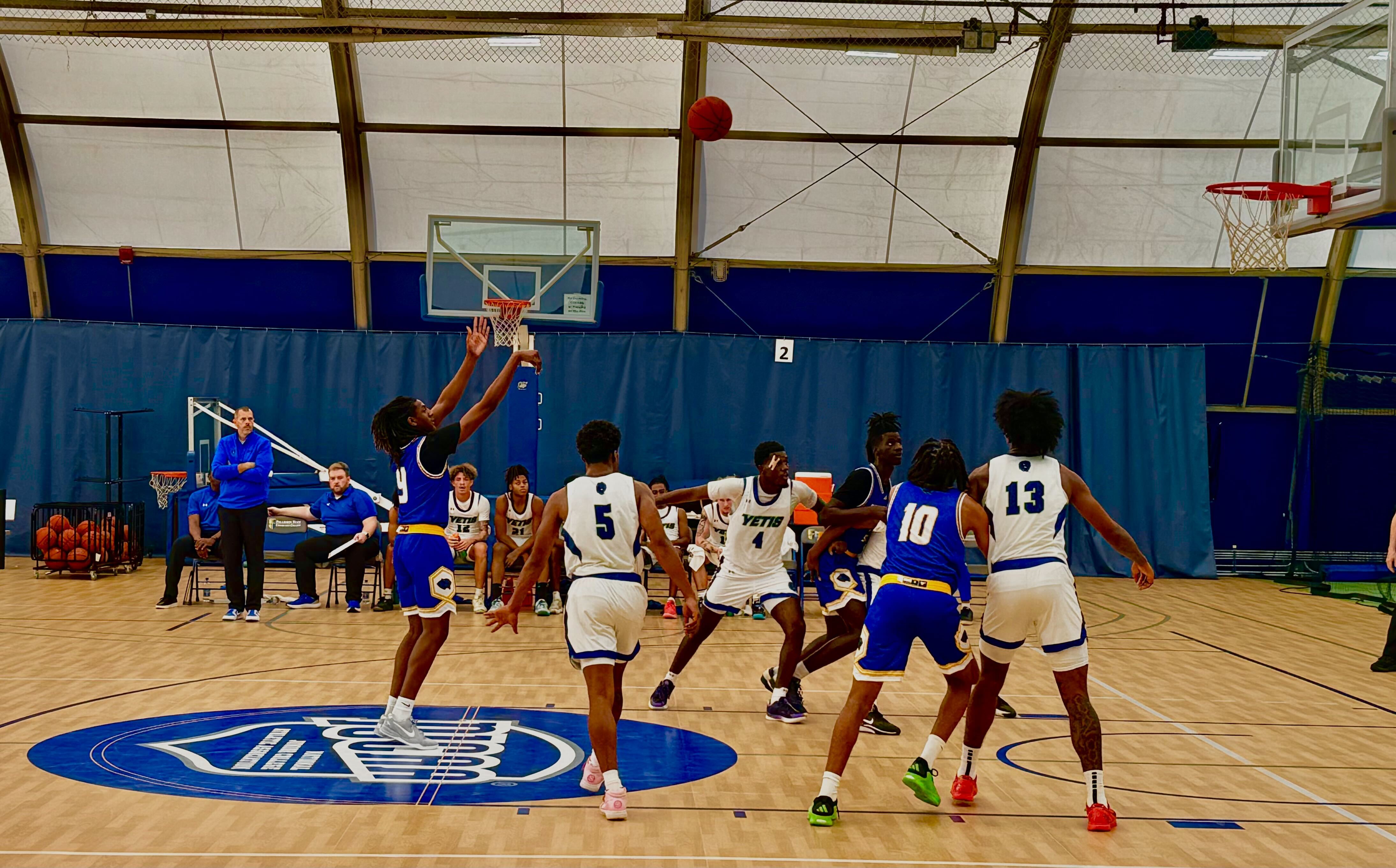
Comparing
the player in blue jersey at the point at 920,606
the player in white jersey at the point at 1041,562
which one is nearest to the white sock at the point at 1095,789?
the player in white jersey at the point at 1041,562

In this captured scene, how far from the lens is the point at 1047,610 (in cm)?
546

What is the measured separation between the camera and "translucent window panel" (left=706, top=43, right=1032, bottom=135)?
15508 mm

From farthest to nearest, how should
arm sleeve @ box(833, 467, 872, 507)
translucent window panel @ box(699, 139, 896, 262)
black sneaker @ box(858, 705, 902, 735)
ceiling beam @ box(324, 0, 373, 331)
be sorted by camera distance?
1. translucent window panel @ box(699, 139, 896, 262)
2. ceiling beam @ box(324, 0, 373, 331)
3. black sneaker @ box(858, 705, 902, 735)
4. arm sleeve @ box(833, 467, 872, 507)

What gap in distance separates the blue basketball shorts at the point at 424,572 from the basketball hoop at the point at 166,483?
939 centimetres

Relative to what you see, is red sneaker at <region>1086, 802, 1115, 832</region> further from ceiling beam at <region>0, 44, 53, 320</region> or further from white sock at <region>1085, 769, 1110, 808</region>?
ceiling beam at <region>0, 44, 53, 320</region>

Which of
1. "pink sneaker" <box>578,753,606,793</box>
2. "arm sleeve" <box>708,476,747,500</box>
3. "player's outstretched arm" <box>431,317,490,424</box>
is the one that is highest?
"player's outstretched arm" <box>431,317,490,424</box>

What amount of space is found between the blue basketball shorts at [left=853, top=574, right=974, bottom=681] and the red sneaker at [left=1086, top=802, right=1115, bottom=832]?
0.98 meters

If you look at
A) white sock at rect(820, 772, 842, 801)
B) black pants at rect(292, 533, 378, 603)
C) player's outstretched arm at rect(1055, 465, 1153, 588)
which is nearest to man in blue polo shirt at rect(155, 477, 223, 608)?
black pants at rect(292, 533, 378, 603)

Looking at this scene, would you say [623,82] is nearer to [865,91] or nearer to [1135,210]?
[865,91]

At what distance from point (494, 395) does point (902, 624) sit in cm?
265

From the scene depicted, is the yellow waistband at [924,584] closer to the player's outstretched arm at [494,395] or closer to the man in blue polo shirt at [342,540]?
the player's outstretched arm at [494,395]

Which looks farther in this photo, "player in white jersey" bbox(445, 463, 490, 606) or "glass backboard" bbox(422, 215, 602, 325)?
"glass backboard" bbox(422, 215, 602, 325)

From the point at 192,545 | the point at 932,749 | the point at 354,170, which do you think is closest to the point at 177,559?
the point at 192,545

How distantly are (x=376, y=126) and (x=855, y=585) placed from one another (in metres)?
10.8
